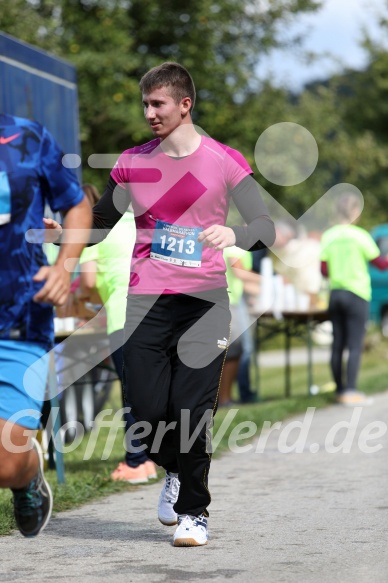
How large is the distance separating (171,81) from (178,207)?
54 centimetres

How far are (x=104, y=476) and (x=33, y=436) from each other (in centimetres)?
361

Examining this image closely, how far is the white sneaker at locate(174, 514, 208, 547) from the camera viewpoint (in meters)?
5.69

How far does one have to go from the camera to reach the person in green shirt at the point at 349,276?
1323 centimetres

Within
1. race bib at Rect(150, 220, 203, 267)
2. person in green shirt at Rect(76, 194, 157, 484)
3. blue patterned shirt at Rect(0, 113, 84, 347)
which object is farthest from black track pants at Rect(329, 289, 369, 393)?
blue patterned shirt at Rect(0, 113, 84, 347)

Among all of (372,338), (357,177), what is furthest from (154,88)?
(357,177)

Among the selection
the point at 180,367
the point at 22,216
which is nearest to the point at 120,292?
the point at 180,367

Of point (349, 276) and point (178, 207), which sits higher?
point (178, 207)

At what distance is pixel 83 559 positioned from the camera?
5.45 metres

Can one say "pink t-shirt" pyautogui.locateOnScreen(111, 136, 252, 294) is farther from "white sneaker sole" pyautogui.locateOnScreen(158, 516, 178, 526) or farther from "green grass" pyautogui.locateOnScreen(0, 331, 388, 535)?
"green grass" pyautogui.locateOnScreen(0, 331, 388, 535)

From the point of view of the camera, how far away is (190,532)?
224 inches

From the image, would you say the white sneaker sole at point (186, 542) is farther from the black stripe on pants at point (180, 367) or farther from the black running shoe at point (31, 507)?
the black running shoe at point (31, 507)

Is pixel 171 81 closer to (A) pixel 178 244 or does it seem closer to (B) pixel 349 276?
(A) pixel 178 244

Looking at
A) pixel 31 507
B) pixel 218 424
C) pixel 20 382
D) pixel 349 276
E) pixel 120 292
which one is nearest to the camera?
pixel 20 382

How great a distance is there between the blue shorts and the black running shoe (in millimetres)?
233
